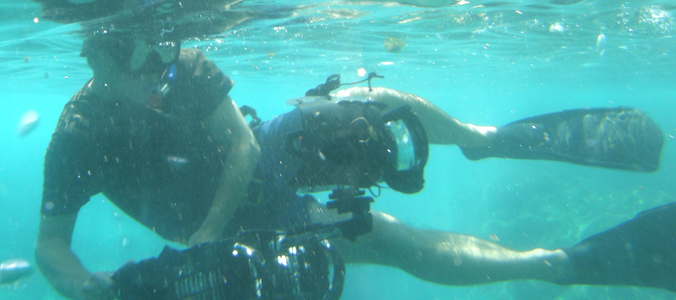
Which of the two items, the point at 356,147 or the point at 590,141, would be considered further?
the point at 590,141

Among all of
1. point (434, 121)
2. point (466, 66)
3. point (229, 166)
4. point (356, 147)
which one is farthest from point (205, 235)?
point (466, 66)

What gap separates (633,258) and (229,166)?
389 cm

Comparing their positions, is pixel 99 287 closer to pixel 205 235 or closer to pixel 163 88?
pixel 205 235

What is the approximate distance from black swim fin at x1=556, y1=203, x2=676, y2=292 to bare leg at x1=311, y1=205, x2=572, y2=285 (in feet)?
0.57

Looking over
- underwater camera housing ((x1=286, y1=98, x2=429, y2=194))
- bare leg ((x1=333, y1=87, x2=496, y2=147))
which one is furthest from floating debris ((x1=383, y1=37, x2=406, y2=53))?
underwater camera housing ((x1=286, y1=98, x2=429, y2=194))

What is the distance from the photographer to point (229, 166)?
2773mm

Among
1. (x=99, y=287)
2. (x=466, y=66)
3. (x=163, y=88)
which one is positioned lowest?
(x=466, y=66)

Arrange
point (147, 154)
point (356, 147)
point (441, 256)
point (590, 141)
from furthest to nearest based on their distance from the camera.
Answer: point (590, 141)
point (441, 256)
point (147, 154)
point (356, 147)

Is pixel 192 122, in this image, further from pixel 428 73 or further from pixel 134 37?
pixel 428 73

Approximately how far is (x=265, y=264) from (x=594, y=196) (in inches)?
763

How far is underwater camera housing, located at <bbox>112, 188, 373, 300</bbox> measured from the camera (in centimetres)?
191

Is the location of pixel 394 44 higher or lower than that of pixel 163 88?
lower

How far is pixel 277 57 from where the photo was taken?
16.7 m

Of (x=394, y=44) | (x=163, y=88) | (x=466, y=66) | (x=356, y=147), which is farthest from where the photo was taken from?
(x=466, y=66)
